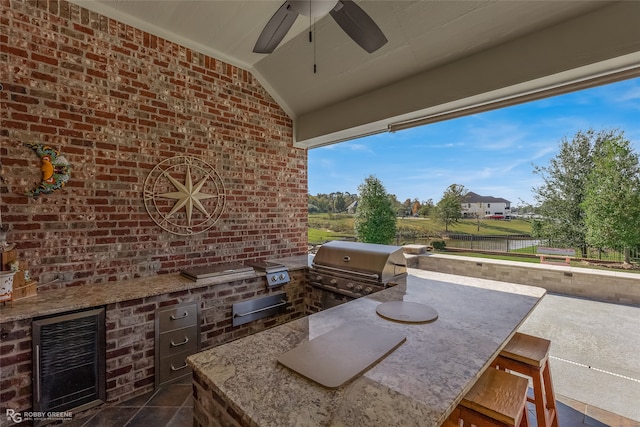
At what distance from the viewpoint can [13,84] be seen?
6.39 ft

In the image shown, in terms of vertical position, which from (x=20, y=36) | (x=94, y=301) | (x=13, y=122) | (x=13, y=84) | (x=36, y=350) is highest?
(x=20, y=36)

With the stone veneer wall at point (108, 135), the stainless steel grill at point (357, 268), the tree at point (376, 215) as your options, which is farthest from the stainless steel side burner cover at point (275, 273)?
the tree at point (376, 215)

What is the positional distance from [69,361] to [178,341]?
68 centimetres

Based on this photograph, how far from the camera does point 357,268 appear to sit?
257 centimetres

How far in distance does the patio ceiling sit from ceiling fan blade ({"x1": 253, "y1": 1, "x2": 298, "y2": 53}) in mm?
653

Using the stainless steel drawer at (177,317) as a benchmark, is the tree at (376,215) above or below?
above

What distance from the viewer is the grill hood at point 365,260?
95.8 inches

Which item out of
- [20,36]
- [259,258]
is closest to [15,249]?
[20,36]

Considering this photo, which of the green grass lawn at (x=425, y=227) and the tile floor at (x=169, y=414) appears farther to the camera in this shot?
the green grass lawn at (x=425, y=227)

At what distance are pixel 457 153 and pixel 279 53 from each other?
7.45 meters

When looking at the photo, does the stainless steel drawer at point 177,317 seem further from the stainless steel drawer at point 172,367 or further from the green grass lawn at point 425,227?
the green grass lawn at point 425,227

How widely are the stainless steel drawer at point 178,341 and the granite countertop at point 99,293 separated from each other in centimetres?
37

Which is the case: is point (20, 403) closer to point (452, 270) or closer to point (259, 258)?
point (259, 258)

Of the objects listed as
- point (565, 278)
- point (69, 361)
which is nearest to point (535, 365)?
point (69, 361)
